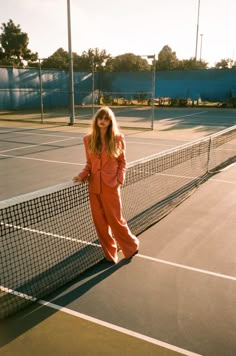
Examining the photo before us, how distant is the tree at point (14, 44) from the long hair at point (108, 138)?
60.8 metres

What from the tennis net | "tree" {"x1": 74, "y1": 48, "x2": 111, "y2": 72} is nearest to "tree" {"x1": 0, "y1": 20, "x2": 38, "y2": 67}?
"tree" {"x1": 74, "y1": 48, "x2": 111, "y2": 72}

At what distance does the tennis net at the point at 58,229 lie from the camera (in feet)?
15.0

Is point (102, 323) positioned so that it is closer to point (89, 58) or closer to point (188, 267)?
point (188, 267)

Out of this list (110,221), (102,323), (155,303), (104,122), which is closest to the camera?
(102,323)

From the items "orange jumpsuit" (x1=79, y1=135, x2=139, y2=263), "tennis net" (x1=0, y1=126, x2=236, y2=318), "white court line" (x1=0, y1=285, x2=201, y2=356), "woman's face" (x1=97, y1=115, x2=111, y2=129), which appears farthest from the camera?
"orange jumpsuit" (x1=79, y1=135, x2=139, y2=263)

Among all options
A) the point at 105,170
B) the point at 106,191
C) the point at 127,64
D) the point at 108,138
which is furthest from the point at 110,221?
the point at 127,64

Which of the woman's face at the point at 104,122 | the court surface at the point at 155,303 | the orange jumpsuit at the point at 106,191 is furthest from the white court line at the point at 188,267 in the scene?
the woman's face at the point at 104,122

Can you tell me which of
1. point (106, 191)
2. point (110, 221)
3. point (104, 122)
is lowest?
point (110, 221)

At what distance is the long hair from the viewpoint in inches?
Result: 185

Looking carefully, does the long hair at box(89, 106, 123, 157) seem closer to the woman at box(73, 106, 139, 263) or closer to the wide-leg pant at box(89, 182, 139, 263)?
the woman at box(73, 106, 139, 263)

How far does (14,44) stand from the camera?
61.3 m

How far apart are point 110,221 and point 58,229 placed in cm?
183

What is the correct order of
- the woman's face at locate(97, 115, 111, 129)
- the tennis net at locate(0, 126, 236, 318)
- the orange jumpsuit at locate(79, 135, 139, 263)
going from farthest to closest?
the orange jumpsuit at locate(79, 135, 139, 263) < the woman's face at locate(97, 115, 111, 129) < the tennis net at locate(0, 126, 236, 318)

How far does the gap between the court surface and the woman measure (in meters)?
0.71
